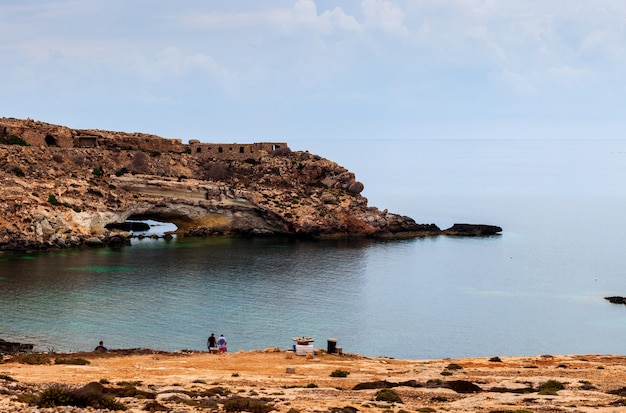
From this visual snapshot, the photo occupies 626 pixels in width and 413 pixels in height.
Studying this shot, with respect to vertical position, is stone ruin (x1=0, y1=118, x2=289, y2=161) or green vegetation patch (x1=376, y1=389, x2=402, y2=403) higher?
stone ruin (x1=0, y1=118, x2=289, y2=161)

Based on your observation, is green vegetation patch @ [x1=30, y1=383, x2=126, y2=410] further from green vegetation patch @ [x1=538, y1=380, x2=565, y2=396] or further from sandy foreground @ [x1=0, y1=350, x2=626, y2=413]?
green vegetation patch @ [x1=538, y1=380, x2=565, y2=396]

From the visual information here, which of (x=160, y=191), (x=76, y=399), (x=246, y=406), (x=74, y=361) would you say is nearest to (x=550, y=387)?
(x=246, y=406)

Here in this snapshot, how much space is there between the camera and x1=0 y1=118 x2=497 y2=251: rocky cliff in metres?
85.6

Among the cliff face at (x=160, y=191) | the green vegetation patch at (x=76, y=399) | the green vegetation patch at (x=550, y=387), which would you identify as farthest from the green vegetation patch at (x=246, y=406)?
the cliff face at (x=160, y=191)

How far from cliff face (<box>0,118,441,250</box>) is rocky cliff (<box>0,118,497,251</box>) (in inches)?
4.7

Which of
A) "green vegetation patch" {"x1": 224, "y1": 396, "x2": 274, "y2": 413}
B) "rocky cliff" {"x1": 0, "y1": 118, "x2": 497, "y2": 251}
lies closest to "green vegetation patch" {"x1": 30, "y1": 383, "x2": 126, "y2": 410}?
"green vegetation patch" {"x1": 224, "y1": 396, "x2": 274, "y2": 413}

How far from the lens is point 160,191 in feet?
318

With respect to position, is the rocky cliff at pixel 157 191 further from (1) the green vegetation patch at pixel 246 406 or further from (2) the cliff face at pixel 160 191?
(1) the green vegetation patch at pixel 246 406

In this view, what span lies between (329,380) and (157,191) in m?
68.7

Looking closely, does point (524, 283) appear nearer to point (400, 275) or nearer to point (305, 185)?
point (400, 275)

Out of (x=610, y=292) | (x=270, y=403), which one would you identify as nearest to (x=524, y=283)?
(x=610, y=292)

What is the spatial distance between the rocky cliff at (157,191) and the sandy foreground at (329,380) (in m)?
49.4

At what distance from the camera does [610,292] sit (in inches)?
2771

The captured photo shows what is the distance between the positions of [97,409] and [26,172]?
70.6 m
